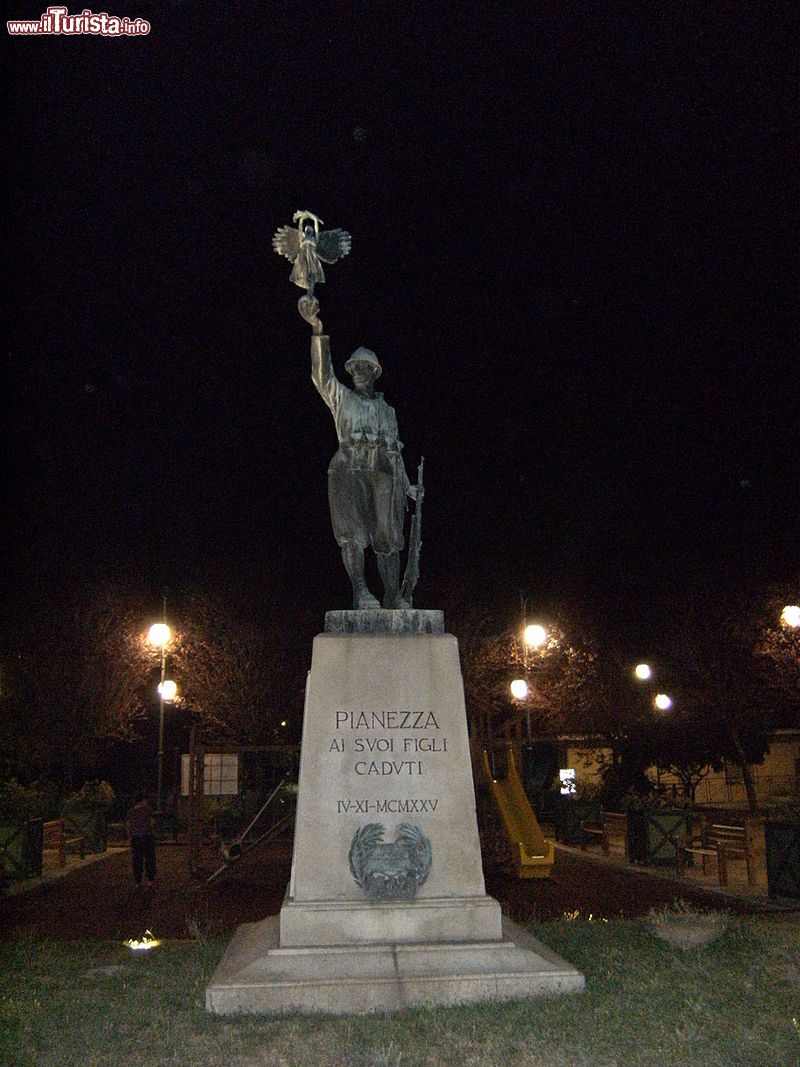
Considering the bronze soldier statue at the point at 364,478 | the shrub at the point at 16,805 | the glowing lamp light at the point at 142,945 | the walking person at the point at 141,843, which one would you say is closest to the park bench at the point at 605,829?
the walking person at the point at 141,843

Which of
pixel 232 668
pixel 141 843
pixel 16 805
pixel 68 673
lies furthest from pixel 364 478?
pixel 232 668

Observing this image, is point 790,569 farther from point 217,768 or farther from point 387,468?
point 387,468

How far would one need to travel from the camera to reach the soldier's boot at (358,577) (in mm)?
8352

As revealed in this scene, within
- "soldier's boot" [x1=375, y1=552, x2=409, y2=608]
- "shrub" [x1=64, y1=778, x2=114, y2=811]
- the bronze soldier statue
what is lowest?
"shrub" [x1=64, y1=778, x2=114, y2=811]

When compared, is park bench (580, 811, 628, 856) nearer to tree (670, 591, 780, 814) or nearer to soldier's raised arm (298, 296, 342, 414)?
tree (670, 591, 780, 814)

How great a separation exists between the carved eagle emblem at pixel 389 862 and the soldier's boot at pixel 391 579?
6.83ft

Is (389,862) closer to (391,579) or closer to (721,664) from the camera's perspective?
(391,579)

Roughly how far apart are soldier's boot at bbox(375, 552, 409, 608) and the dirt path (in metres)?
3.77

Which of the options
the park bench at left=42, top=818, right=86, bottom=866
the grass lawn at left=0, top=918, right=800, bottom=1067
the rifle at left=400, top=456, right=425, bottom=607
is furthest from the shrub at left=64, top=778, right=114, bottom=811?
the rifle at left=400, top=456, right=425, bottom=607

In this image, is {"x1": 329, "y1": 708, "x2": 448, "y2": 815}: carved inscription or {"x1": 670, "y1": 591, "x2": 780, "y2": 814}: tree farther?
{"x1": 670, "y1": 591, "x2": 780, "y2": 814}: tree

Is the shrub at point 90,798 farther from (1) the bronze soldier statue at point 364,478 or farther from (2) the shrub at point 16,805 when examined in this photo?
(1) the bronze soldier statue at point 364,478

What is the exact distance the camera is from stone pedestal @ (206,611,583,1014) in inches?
255

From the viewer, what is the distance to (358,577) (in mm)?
8500

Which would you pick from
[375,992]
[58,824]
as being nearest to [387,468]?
[375,992]
